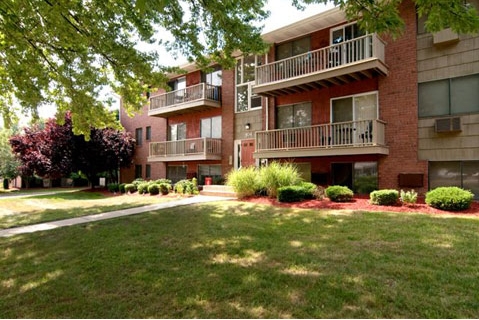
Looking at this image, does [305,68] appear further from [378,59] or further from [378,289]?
[378,289]

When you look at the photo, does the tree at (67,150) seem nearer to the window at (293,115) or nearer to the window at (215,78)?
the window at (215,78)

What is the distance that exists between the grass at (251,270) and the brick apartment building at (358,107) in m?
4.41

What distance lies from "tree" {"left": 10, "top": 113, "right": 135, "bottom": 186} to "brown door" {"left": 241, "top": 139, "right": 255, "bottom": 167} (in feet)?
32.5

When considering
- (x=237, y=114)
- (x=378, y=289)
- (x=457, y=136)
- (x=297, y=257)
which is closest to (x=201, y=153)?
(x=237, y=114)

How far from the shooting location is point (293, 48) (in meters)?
14.7

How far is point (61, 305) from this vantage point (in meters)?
3.52

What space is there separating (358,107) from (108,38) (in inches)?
378

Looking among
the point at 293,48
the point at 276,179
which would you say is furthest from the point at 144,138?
the point at 276,179

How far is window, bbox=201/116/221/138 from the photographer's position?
18092mm

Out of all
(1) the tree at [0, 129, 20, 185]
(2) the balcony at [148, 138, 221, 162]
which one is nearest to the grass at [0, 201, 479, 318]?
(2) the balcony at [148, 138, 221, 162]

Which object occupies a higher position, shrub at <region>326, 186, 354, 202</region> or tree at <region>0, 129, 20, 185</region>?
tree at <region>0, 129, 20, 185</region>

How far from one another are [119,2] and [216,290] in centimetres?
657

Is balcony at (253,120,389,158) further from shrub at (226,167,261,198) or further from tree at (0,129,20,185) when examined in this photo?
tree at (0,129,20,185)

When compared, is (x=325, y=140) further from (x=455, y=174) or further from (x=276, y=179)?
(x=455, y=174)
